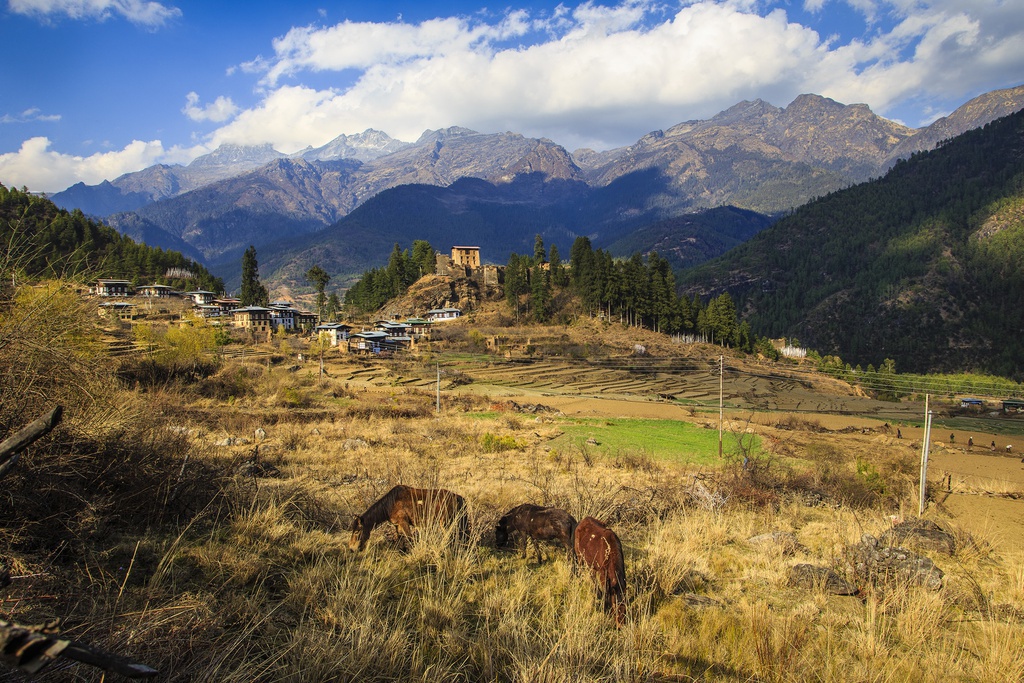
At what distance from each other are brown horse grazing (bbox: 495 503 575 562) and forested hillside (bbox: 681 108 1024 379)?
358ft

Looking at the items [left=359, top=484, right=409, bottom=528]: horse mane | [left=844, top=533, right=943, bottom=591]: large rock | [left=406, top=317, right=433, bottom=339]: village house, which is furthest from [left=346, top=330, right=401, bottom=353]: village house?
[left=844, top=533, right=943, bottom=591]: large rock

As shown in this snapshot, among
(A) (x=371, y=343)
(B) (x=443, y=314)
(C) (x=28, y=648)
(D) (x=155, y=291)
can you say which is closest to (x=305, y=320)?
(D) (x=155, y=291)

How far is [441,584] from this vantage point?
3965 millimetres

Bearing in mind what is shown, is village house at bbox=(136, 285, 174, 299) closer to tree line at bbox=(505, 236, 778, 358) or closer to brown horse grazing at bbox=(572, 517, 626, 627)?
tree line at bbox=(505, 236, 778, 358)

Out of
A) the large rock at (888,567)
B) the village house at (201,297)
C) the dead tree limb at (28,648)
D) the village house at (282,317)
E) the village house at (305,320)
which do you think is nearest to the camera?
the dead tree limb at (28,648)

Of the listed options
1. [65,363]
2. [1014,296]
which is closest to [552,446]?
[65,363]

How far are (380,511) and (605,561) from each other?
8.06 feet

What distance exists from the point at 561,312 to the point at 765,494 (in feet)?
189

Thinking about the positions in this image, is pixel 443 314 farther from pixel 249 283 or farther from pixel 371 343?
pixel 249 283

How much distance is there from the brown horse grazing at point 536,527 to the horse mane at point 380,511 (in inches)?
48.7

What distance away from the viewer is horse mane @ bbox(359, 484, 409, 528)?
5129mm

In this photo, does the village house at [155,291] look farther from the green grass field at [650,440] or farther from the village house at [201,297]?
the green grass field at [650,440]

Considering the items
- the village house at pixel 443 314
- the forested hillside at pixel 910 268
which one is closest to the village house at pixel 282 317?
the village house at pixel 443 314

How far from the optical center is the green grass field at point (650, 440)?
18828 millimetres
